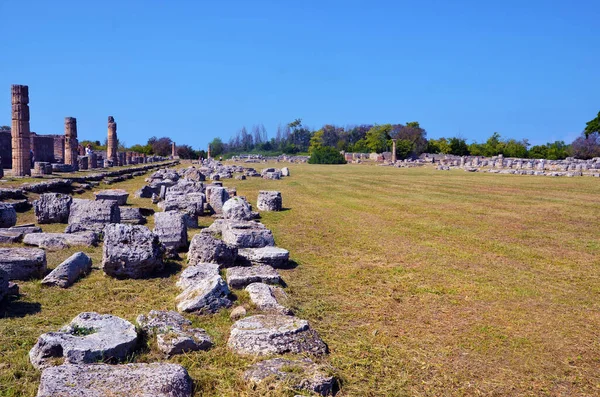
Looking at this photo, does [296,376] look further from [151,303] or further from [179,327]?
[151,303]

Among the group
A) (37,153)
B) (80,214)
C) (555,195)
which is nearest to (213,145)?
(37,153)

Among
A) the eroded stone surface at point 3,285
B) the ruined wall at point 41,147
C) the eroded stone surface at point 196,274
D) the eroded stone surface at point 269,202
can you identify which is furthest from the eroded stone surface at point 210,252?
the ruined wall at point 41,147

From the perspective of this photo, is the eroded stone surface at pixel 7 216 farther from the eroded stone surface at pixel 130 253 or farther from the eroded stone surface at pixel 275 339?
the eroded stone surface at pixel 275 339

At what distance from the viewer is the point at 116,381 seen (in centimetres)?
354

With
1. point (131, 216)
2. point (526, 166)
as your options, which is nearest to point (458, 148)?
point (526, 166)

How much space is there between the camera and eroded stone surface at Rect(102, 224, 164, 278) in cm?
687

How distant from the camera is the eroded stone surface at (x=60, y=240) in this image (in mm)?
8516

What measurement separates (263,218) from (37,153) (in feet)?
109

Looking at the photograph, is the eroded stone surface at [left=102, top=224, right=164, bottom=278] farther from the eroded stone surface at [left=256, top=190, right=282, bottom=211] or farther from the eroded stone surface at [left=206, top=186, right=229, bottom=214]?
the eroded stone surface at [left=256, top=190, right=282, bottom=211]

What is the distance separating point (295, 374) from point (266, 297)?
1.89m

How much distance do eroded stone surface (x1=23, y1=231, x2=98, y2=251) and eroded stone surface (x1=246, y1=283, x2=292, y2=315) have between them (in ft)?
13.5

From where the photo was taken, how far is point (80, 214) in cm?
1044

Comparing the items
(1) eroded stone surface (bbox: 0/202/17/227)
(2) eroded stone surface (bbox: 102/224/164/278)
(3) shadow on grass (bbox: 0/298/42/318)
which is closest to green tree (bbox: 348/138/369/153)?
(1) eroded stone surface (bbox: 0/202/17/227)

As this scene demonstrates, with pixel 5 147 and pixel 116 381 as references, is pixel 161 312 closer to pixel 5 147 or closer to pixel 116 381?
pixel 116 381
